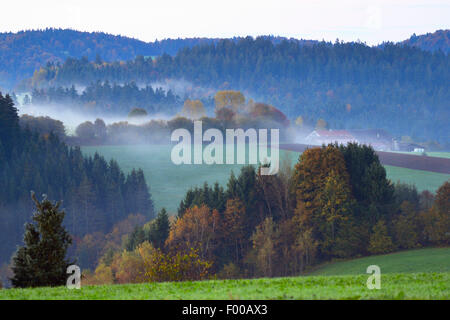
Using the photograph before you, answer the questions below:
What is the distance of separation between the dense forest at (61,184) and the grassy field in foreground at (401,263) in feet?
199

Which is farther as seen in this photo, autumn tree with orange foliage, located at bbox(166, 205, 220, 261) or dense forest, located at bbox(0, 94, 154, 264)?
dense forest, located at bbox(0, 94, 154, 264)

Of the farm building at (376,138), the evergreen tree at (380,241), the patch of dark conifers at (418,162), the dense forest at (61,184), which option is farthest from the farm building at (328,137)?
the evergreen tree at (380,241)

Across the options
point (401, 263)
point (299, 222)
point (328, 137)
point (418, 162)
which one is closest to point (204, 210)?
point (299, 222)

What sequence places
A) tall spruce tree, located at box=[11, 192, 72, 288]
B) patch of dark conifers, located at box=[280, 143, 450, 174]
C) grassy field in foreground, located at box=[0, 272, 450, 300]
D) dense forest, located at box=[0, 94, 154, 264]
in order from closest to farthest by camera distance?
1. grassy field in foreground, located at box=[0, 272, 450, 300]
2. tall spruce tree, located at box=[11, 192, 72, 288]
3. patch of dark conifers, located at box=[280, 143, 450, 174]
4. dense forest, located at box=[0, 94, 154, 264]

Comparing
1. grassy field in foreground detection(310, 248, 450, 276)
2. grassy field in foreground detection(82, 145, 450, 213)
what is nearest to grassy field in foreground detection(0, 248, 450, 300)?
grassy field in foreground detection(310, 248, 450, 276)

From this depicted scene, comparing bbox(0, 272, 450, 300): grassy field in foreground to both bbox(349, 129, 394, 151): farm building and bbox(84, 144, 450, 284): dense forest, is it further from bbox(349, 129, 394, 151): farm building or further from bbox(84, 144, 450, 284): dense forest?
bbox(349, 129, 394, 151): farm building

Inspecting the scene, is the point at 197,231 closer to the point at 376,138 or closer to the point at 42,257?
the point at 42,257

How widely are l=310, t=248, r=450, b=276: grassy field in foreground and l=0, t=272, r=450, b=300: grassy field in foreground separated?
22715mm

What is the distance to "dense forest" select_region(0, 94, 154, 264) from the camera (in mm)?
111062

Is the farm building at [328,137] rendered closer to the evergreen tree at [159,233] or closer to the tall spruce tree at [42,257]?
the evergreen tree at [159,233]

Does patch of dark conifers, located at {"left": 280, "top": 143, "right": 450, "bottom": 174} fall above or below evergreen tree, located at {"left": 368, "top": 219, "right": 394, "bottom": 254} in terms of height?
above

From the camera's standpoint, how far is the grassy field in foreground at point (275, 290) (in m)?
16.8
